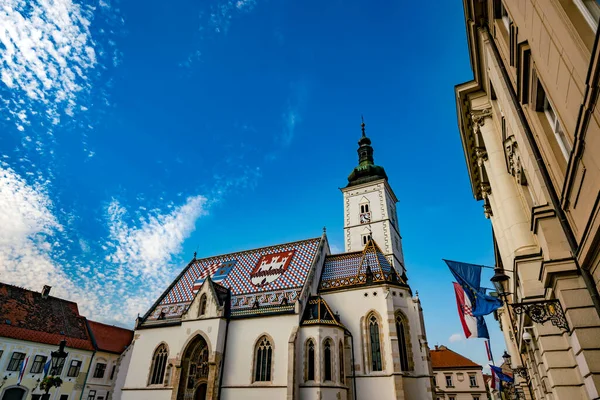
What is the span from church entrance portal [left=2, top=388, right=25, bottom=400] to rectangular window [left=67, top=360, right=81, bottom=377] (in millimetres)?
3911

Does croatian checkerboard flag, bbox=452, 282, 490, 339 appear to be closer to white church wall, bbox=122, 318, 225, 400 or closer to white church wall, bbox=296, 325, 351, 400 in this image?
white church wall, bbox=296, 325, 351, 400

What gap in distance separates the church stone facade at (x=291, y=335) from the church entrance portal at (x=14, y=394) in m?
8.65

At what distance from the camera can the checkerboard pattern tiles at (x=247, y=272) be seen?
2848 cm

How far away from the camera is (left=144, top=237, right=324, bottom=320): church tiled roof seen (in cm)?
2725

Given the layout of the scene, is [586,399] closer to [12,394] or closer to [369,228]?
[369,228]

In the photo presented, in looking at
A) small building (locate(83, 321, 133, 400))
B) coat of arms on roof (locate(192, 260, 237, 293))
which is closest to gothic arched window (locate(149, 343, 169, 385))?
coat of arms on roof (locate(192, 260, 237, 293))

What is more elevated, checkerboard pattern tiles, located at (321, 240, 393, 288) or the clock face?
the clock face

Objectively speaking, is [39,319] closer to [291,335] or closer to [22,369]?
[22,369]

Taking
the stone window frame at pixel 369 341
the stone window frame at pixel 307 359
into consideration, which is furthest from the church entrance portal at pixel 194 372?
the stone window frame at pixel 369 341

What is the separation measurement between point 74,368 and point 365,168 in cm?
3813

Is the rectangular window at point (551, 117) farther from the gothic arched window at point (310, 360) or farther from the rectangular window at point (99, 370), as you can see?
the rectangular window at point (99, 370)

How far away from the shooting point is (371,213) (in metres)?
39.2

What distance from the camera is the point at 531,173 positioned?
8391 mm

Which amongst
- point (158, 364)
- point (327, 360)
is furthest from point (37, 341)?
point (327, 360)
